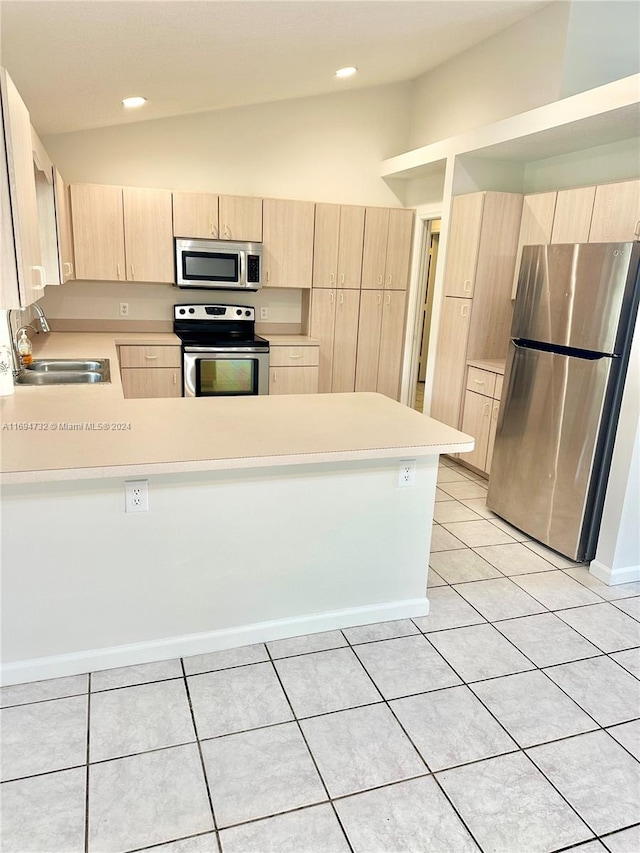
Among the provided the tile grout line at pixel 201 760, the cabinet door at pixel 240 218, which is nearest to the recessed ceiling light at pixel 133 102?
the cabinet door at pixel 240 218

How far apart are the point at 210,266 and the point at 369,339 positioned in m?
1.61

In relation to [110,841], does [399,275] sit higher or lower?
higher

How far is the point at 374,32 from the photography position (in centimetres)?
335

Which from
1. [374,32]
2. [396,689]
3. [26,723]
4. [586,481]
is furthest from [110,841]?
[374,32]

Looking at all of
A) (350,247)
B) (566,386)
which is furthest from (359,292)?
(566,386)

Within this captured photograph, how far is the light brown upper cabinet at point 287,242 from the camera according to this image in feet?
16.0

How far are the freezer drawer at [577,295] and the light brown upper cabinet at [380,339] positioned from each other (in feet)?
6.89

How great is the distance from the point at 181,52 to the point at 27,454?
2.19m

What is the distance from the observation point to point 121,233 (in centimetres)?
452

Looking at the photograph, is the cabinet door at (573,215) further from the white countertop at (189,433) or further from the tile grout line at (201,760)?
the tile grout line at (201,760)

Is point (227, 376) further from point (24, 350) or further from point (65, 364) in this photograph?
point (24, 350)

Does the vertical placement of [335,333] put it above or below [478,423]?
above

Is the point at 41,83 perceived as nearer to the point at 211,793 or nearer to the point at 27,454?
the point at 27,454

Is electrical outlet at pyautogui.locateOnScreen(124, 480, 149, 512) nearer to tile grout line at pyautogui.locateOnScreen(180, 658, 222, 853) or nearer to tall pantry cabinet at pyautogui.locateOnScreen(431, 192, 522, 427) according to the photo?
tile grout line at pyautogui.locateOnScreen(180, 658, 222, 853)
